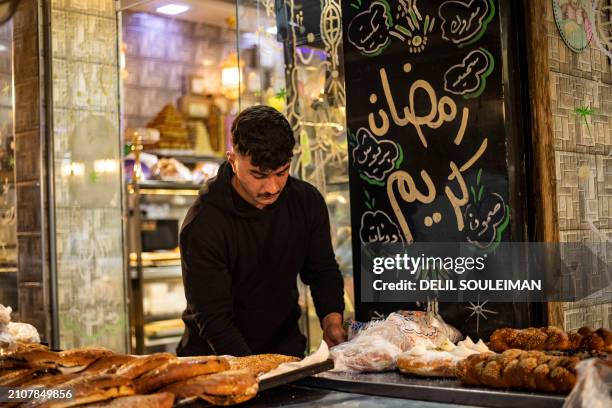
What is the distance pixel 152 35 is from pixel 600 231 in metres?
6.64

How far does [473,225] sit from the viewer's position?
2982mm

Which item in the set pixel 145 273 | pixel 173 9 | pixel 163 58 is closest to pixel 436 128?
pixel 145 273

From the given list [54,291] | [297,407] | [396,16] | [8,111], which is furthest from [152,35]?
[297,407]

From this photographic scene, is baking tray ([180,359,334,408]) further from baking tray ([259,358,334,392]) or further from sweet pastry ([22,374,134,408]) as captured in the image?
sweet pastry ([22,374,134,408])

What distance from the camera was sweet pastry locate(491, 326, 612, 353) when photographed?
7.07 feet

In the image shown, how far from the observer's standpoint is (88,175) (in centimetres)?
511

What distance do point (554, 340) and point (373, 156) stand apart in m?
1.29

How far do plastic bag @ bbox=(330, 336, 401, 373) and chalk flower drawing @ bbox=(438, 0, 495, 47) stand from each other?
4.16 feet

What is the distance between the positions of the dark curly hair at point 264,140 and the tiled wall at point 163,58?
5.91 metres

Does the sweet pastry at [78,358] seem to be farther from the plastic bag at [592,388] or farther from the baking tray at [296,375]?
the plastic bag at [592,388]

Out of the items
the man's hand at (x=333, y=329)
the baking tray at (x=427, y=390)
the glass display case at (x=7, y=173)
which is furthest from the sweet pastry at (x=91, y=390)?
the glass display case at (x=7, y=173)

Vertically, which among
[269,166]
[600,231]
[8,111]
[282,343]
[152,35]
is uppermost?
[152,35]

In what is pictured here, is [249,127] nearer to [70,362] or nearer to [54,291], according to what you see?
[70,362]

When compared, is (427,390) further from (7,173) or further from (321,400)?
(7,173)
